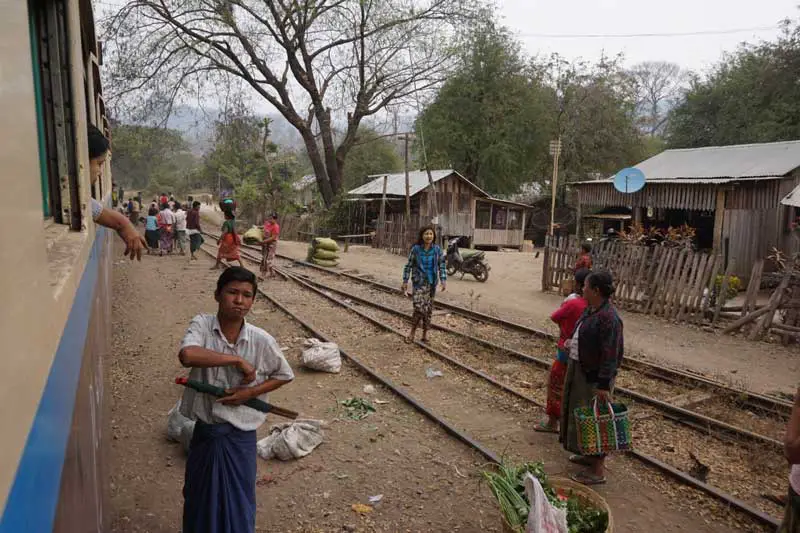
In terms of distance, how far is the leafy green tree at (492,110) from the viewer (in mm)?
32031

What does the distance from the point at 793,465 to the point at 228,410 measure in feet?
8.50

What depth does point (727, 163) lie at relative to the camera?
16.6 meters

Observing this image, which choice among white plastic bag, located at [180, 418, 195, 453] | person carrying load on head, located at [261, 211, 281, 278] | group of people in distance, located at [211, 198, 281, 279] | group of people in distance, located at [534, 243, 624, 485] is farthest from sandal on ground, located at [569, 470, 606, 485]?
person carrying load on head, located at [261, 211, 281, 278]

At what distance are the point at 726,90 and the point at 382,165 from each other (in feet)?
81.6

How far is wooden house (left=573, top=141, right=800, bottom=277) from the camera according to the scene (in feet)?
48.2

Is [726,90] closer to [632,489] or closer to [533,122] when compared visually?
[533,122]

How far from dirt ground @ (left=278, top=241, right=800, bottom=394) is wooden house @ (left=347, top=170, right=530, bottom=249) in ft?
35.4

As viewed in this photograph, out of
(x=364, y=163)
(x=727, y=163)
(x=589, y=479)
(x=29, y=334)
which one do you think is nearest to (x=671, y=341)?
(x=589, y=479)

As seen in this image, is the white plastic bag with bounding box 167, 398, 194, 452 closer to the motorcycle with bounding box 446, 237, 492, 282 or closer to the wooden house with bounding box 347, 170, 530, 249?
the motorcycle with bounding box 446, 237, 492, 282

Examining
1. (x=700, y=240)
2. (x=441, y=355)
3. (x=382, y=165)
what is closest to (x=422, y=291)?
(x=441, y=355)

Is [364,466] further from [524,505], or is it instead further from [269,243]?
[269,243]

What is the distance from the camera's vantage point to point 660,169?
18.2 meters

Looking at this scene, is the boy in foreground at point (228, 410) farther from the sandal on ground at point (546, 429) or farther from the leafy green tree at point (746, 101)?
the leafy green tree at point (746, 101)

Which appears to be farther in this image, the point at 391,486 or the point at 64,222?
the point at 391,486
